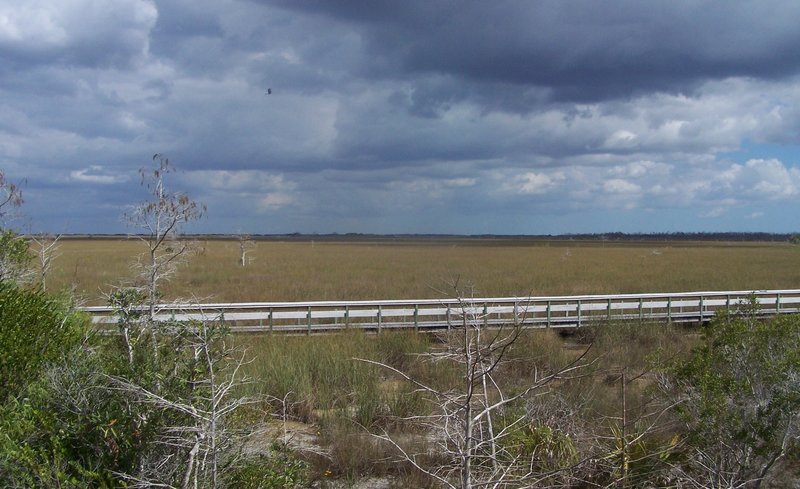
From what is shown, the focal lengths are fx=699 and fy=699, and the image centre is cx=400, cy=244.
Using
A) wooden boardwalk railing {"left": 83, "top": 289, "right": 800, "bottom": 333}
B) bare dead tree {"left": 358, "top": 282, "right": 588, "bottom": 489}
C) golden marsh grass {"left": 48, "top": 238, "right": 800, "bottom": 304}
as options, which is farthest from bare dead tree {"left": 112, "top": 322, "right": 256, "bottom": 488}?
golden marsh grass {"left": 48, "top": 238, "right": 800, "bottom": 304}

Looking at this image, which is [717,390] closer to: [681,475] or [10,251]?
[681,475]

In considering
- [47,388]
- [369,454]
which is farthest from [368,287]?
[47,388]

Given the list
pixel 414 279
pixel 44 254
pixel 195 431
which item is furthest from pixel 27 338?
pixel 414 279

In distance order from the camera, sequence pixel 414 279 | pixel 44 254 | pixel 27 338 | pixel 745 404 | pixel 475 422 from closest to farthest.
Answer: pixel 475 422 → pixel 27 338 → pixel 745 404 → pixel 44 254 → pixel 414 279

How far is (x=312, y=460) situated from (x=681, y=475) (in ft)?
13.8

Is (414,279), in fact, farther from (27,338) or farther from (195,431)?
(195,431)

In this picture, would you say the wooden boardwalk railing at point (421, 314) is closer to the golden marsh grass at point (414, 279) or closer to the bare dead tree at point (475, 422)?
the golden marsh grass at point (414, 279)

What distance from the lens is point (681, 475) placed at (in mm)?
7488

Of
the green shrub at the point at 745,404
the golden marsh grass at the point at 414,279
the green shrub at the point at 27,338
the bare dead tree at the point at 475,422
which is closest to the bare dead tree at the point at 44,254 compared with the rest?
the green shrub at the point at 27,338

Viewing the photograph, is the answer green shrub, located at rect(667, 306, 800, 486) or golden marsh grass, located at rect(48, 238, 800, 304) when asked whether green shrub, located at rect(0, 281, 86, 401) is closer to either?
green shrub, located at rect(667, 306, 800, 486)

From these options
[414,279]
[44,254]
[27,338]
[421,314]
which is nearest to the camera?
[27,338]

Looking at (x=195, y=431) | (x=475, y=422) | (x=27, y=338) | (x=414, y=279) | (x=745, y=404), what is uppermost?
(x=27, y=338)

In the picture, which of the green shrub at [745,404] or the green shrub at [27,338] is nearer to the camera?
the green shrub at [27,338]

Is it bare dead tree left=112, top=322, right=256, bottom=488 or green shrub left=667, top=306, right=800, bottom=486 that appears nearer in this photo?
bare dead tree left=112, top=322, right=256, bottom=488
